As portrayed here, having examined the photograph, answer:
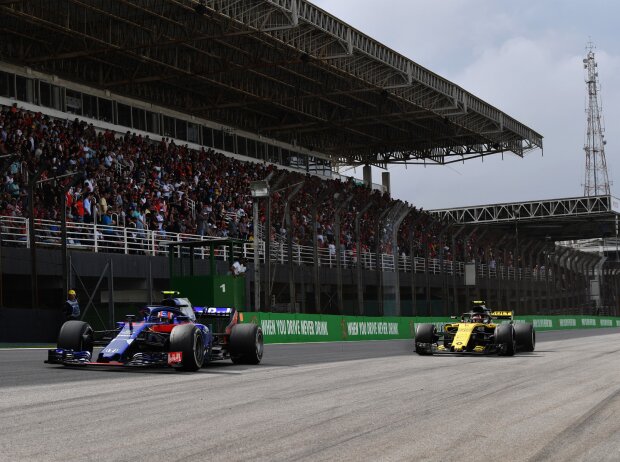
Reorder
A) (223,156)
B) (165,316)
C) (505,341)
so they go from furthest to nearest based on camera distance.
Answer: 1. (223,156)
2. (505,341)
3. (165,316)

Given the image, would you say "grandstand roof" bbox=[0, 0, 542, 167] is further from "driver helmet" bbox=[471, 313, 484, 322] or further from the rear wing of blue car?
the rear wing of blue car

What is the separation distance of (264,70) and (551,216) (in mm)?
33581

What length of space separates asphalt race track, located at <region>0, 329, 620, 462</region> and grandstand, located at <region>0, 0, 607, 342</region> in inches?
428

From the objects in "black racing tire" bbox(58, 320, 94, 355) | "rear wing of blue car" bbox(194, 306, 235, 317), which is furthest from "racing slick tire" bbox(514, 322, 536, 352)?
"black racing tire" bbox(58, 320, 94, 355)

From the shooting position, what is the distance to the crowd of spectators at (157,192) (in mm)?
28438

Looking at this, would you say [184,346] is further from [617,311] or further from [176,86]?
[617,311]

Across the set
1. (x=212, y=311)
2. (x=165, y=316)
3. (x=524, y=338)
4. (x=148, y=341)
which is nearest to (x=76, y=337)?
(x=148, y=341)

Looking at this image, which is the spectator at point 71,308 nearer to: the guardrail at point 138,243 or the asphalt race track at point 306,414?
the guardrail at point 138,243

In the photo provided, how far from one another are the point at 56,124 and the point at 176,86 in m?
15.5

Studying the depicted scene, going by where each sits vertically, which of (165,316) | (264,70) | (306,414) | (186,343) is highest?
(264,70)

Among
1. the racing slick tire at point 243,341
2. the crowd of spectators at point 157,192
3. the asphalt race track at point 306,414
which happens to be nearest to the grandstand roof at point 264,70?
the crowd of spectators at point 157,192

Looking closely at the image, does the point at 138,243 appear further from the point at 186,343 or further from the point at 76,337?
the point at 186,343

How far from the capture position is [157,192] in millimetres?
34656

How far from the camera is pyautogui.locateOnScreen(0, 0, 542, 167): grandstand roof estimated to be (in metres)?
37.2
